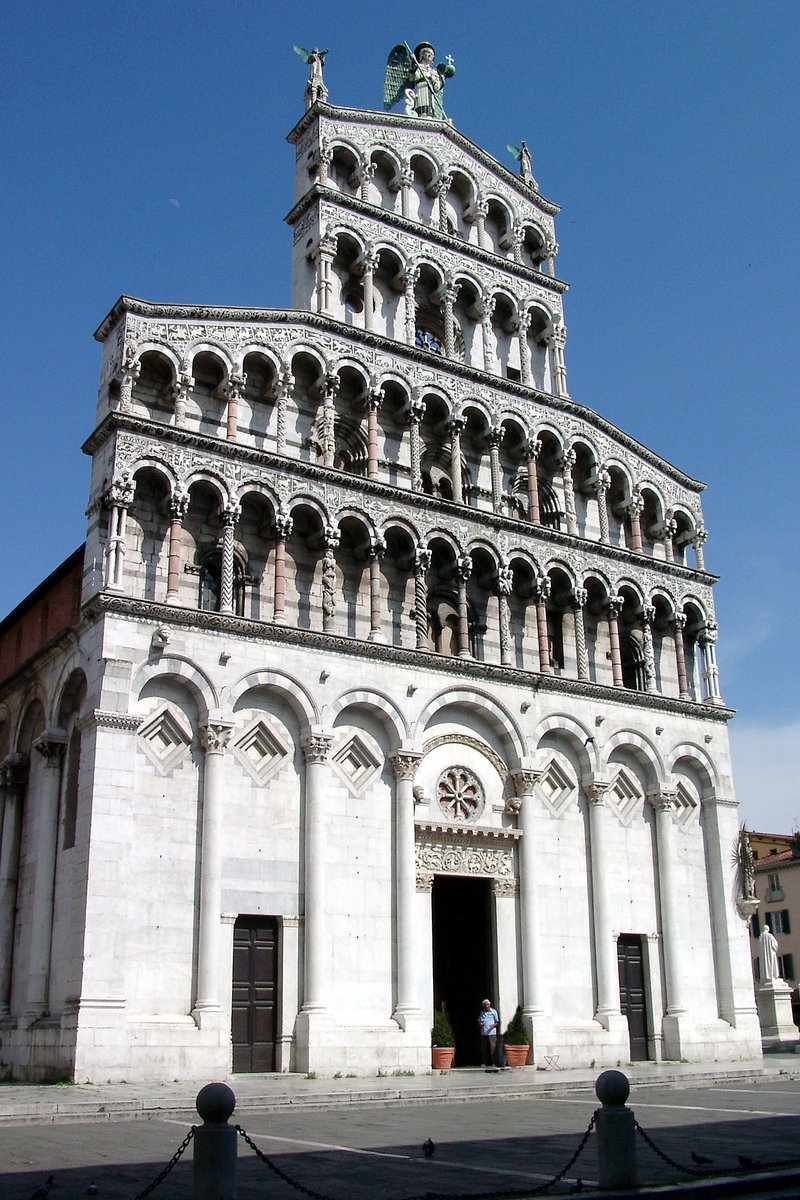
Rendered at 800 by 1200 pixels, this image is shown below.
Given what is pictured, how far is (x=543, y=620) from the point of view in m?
33.5

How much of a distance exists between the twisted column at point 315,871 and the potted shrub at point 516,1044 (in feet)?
17.4

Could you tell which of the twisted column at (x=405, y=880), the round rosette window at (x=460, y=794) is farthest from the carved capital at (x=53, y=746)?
the round rosette window at (x=460, y=794)

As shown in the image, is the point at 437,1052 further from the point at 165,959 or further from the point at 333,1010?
the point at 165,959

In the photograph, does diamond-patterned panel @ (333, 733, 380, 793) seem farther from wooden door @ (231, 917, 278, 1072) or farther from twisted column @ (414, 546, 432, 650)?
wooden door @ (231, 917, 278, 1072)

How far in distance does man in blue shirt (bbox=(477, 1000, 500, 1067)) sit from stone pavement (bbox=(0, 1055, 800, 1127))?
1.43ft

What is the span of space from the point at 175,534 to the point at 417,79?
22.3 m

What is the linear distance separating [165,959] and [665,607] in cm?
1912

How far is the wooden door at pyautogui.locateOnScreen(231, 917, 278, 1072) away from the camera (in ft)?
84.0

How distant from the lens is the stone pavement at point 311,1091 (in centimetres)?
1847

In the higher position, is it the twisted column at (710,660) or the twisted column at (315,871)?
the twisted column at (710,660)

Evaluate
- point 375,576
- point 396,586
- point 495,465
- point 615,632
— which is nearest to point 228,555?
point 375,576

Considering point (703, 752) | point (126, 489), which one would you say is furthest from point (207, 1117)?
point (703, 752)

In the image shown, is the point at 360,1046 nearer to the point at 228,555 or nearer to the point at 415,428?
the point at 228,555

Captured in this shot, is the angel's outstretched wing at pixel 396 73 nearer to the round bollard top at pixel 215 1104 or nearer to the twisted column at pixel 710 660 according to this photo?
the twisted column at pixel 710 660
